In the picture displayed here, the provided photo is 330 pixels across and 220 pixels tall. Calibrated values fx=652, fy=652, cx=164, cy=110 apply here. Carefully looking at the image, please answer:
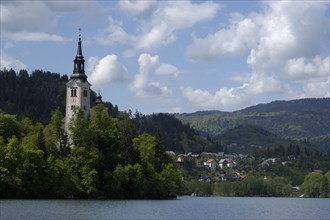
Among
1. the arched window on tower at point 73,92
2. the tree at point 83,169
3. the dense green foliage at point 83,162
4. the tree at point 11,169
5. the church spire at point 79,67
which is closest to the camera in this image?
the tree at point 11,169

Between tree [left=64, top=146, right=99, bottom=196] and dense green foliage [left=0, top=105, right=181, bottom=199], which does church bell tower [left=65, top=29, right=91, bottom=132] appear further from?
tree [left=64, top=146, right=99, bottom=196]

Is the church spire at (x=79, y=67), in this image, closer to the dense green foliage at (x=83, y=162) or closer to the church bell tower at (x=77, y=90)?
the church bell tower at (x=77, y=90)

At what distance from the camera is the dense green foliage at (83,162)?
95500 millimetres

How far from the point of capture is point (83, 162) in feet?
349

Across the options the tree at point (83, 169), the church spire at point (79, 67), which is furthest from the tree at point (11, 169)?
the church spire at point (79, 67)

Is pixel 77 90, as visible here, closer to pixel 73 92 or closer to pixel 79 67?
pixel 73 92

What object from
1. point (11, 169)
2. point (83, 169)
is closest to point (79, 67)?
point (83, 169)

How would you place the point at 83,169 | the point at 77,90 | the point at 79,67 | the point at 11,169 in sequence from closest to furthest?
the point at 11,169, the point at 83,169, the point at 79,67, the point at 77,90

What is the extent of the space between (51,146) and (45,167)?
34.4ft

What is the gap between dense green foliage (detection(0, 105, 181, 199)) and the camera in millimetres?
95500

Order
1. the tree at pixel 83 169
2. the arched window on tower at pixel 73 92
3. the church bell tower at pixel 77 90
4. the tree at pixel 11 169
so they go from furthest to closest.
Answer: the arched window on tower at pixel 73 92 → the church bell tower at pixel 77 90 → the tree at pixel 83 169 → the tree at pixel 11 169

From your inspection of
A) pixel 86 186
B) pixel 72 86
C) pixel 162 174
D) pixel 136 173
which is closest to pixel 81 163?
pixel 86 186

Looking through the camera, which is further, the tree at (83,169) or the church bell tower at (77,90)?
the church bell tower at (77,90)

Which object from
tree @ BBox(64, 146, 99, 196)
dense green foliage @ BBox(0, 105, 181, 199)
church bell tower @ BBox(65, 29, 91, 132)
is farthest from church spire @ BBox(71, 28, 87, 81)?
tree @ BBox(64, 146, 99, 196)
